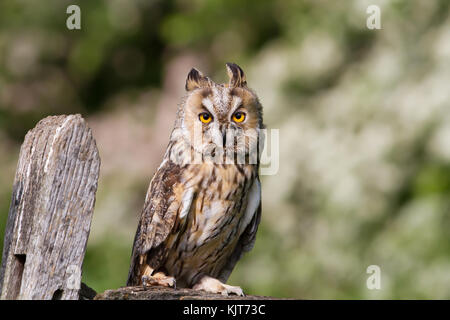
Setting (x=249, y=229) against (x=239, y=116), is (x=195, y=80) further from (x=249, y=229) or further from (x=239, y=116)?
(x=249, y=229)

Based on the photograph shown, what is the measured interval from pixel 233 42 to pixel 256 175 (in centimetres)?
498

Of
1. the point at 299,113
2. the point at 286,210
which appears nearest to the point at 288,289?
the point at 286,210

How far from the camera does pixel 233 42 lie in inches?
323

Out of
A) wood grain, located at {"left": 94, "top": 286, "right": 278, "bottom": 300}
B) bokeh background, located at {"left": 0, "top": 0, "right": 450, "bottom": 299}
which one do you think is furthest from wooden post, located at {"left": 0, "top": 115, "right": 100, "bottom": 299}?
bokeh background, located at {"left": 0, "top": 0, "right": 450, "bottom": 299}

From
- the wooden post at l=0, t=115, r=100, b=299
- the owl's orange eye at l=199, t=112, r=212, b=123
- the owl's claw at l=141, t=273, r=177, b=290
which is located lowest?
the owl's claw at l=141, t=273, r=177, b=290

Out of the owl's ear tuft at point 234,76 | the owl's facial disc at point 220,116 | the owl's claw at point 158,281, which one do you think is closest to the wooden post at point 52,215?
the owl's claw at point 158,281

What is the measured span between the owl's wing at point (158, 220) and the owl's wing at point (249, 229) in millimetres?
369

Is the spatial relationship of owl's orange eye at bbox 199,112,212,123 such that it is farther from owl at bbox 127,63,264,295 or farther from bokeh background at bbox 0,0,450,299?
bokeh background at bbox 0,0,450,299

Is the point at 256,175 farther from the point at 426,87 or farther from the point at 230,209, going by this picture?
the point at 426,87

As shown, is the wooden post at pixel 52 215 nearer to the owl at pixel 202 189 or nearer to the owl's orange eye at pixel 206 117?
the owl at pixel 202 189

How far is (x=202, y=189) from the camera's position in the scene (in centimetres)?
324

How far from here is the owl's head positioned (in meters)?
3.22

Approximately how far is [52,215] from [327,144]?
14.3ft

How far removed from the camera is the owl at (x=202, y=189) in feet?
10.5
